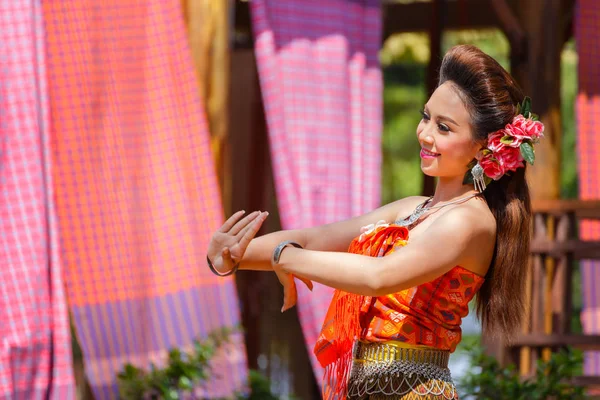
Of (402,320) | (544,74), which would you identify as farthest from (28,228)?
(544,74)

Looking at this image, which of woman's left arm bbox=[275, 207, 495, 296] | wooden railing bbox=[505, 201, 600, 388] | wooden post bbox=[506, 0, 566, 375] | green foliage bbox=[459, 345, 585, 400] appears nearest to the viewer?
woman's left arm bbox=[275, 207, 495, 296]

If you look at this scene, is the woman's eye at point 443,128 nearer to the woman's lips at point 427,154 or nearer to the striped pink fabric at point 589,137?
the woman's lips at point 427,154

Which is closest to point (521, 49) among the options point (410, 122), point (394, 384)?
point (394, 384)

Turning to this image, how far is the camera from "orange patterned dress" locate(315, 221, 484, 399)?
78.1 inches

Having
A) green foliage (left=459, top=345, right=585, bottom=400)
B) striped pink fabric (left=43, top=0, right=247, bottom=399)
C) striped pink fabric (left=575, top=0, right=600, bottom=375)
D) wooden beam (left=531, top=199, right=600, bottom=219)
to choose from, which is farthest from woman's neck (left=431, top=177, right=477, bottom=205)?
striped pink fabric (left=575, top=0, right=600, bottom=375)

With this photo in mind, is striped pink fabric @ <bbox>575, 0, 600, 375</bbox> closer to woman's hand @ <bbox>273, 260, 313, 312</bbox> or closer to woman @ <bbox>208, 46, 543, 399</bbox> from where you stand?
woman @ <bbox>208, 46, 543, 399</bbox>

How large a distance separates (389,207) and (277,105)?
1.89m

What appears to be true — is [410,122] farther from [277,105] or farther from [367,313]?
[367,313]

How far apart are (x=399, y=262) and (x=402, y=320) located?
209 mm

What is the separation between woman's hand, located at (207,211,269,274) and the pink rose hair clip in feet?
1.50

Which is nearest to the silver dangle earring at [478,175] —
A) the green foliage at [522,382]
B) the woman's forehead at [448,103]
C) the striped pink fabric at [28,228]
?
the woman's forehead at [448,103]

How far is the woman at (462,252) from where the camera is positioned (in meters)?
1.97

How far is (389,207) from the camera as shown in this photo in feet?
7.27

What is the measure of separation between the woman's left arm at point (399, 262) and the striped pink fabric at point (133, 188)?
6.46ft
